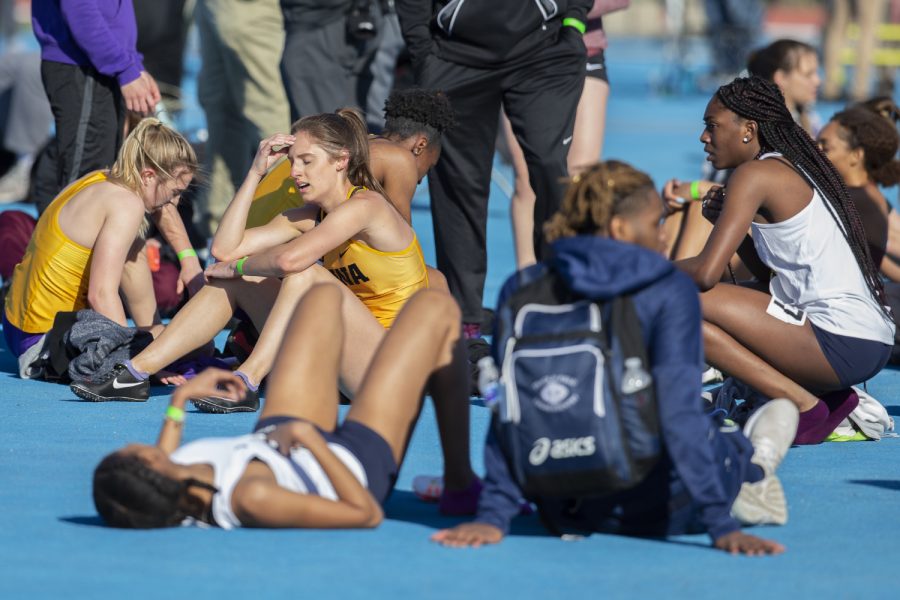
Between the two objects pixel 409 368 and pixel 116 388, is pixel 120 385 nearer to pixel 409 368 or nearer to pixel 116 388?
pixel 116 388

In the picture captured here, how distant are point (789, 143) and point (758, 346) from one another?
71 centimetres

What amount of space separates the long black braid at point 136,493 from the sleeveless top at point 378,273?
185 cm

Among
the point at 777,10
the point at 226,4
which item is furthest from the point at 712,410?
the point at 777,10

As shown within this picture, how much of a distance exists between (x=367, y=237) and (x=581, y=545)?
1911 millimetres

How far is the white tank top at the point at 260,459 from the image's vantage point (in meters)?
3.63

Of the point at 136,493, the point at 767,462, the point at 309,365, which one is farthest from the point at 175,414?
the point at 767,462

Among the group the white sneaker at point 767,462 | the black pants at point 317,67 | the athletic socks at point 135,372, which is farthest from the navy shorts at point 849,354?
the black pants at point 317,67

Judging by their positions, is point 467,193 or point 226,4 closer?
point 467,193

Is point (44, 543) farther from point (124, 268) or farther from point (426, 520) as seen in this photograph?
point (124, 268)

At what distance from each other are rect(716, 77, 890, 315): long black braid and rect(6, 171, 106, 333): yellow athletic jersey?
252cm

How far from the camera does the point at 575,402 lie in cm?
356

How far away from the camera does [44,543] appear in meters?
3.83

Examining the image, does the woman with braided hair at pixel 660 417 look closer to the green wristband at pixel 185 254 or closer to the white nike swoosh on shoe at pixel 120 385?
the white nike swoosh on shoe at pixel 120 385

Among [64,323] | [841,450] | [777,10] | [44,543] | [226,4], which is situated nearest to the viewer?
[44,543]
